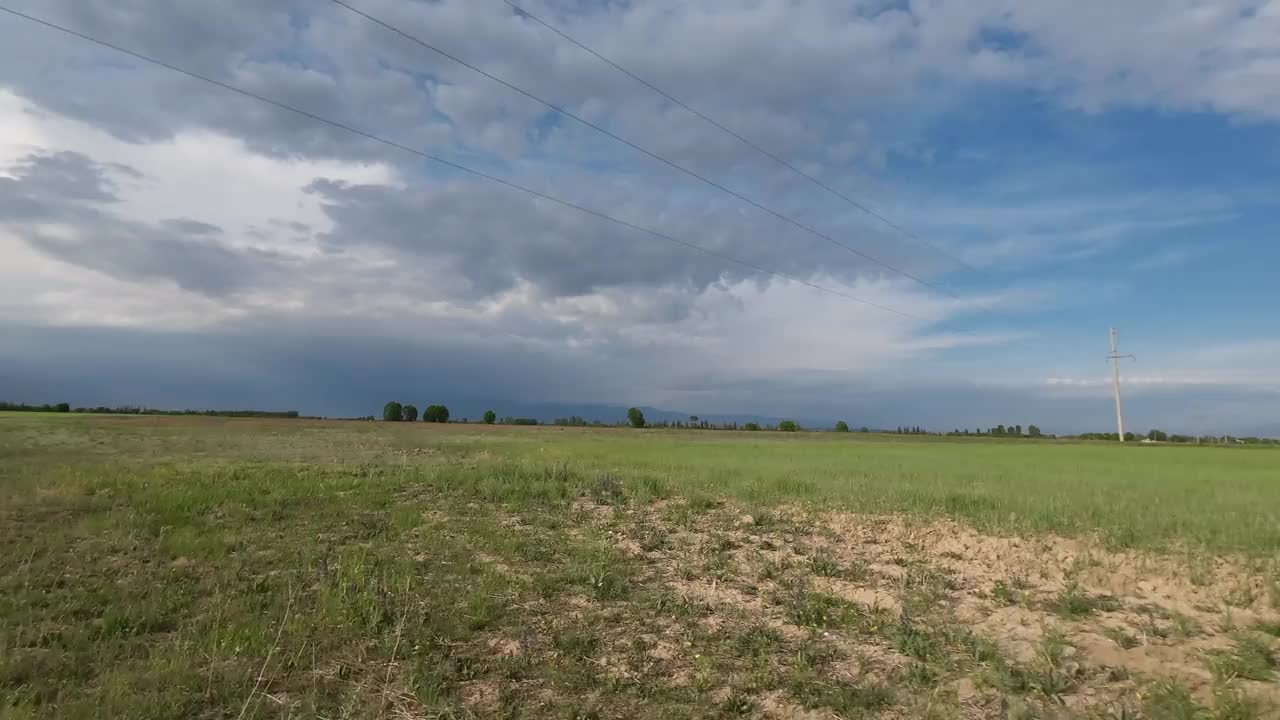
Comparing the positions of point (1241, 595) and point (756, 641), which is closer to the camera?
point (756, 641)

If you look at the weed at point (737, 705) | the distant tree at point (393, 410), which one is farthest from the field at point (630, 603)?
the distant tree at point (393, 410)

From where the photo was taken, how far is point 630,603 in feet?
34.7

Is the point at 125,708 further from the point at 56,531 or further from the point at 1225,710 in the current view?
the point at 1225,710

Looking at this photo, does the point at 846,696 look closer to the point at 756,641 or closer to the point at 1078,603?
the point at 756,641

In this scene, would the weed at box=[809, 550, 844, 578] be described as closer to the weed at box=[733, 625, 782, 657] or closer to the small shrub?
the weed at box=[733, 625, 782, 657]

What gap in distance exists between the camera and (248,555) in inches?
517

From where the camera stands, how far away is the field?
7512 millimetres

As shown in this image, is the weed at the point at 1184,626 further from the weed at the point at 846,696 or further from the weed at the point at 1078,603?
the weed at the point at 846,696

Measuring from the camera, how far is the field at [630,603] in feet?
24.6

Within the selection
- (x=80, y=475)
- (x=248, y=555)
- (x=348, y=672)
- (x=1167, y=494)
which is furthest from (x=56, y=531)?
(x=1167, y=494)

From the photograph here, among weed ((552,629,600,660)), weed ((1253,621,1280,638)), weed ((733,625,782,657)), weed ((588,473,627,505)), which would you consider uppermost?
weed ((588,473,627,505))

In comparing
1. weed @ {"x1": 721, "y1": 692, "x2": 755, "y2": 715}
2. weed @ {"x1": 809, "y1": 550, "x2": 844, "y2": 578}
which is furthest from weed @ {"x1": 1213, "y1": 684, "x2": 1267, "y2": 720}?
weed @ {"x1": 809, "y1": 550, "x2": 844, "y2": 578}

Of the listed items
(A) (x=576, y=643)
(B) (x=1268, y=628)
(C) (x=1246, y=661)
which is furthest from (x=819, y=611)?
(B) (x=1268, y=628)

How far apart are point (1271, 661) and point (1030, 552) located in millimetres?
5226
